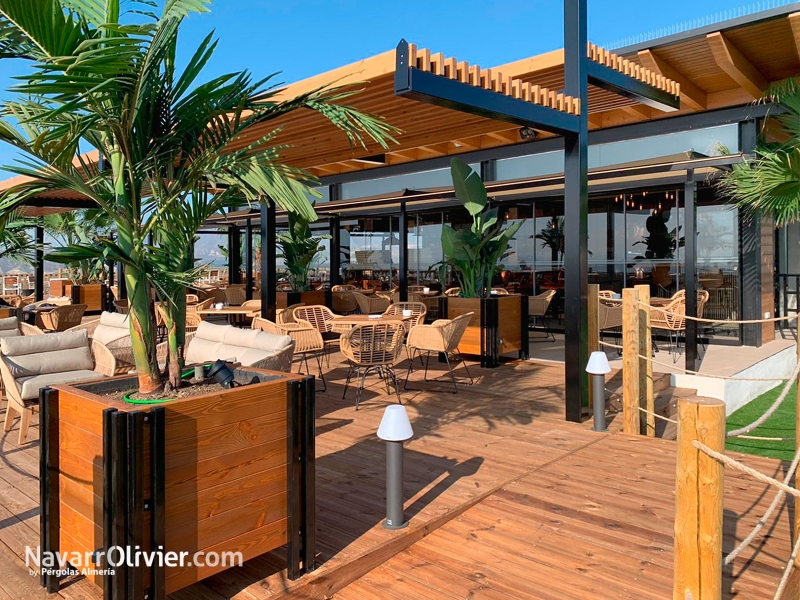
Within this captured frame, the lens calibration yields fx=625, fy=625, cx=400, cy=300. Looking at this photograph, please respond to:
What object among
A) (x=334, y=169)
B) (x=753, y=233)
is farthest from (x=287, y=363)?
(x=334, y=169)

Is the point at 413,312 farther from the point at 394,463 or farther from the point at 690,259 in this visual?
the point at 394,463

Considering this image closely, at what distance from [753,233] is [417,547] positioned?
932 centimetres

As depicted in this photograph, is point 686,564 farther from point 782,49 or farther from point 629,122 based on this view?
point 629,122

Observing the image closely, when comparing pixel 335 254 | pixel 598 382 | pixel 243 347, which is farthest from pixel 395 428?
pixel 335 254

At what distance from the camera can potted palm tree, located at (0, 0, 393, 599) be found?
237 cm

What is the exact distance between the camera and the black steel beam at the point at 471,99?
4.18 metres

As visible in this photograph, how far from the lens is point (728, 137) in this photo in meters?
10.5

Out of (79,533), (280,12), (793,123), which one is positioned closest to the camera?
(79,533)

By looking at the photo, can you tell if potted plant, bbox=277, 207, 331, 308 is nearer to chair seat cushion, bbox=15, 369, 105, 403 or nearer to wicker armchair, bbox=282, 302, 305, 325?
wicker armchair, bbox=282, 302, 305, 325

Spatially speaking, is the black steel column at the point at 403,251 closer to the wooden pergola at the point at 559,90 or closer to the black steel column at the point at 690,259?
the wooden pergola at the point at 559,90

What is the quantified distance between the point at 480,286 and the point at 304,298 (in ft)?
13.1

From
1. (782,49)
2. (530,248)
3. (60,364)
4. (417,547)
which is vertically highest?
(782,49)

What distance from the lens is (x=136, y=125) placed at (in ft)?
9.37

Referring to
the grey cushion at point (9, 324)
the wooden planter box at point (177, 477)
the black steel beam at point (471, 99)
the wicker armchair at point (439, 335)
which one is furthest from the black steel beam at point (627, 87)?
the grey cushion at point (9, 324)
